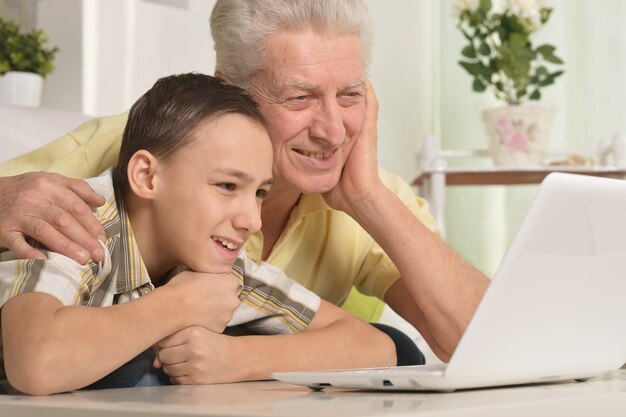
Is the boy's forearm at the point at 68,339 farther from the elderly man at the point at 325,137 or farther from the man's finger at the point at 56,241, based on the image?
the elderly man at the point at 325,137

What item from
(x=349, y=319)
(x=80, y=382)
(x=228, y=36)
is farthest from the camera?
(x=228, y=36)

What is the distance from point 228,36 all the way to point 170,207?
1.58ft

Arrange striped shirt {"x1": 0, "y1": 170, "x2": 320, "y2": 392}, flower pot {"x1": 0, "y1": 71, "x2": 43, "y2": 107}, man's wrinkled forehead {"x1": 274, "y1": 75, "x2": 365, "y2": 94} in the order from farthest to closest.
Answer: flower pot {"x1": 0, "y1": 71, "x2": 43, "y2": 107} → man's wrinkled forehead {"x1": 274, "y1": 75, "x2": 365, "y2": 94} → striped shirt {"x1": 0, "y1": 170, "x2": 320, "y2": 392}

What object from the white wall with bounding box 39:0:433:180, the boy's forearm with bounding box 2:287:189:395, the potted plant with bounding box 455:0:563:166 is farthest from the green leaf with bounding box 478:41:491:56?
the boy's forearm with bounding box 2:287:189:395

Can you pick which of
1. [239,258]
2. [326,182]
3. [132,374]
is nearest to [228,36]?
Answer: [326,182]

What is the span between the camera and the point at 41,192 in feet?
3.93

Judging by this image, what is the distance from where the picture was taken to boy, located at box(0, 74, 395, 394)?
98 cm

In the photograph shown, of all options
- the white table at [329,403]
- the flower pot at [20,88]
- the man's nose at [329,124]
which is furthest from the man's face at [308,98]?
the flower pot at [20,88]

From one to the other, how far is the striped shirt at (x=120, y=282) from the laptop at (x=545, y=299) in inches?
12.5

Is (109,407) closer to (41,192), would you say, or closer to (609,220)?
(609,220)

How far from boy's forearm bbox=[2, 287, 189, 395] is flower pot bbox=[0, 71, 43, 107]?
5.65ft

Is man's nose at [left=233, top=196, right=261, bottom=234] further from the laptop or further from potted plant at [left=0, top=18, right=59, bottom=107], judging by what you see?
potted plant at [left=0, top=18, right=59, bottom=107]

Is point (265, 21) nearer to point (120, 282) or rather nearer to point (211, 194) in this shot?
point (211, 194)

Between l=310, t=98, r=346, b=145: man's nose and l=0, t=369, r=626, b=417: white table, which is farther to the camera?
l=310, t=98, r=346, b=145: man's nose
